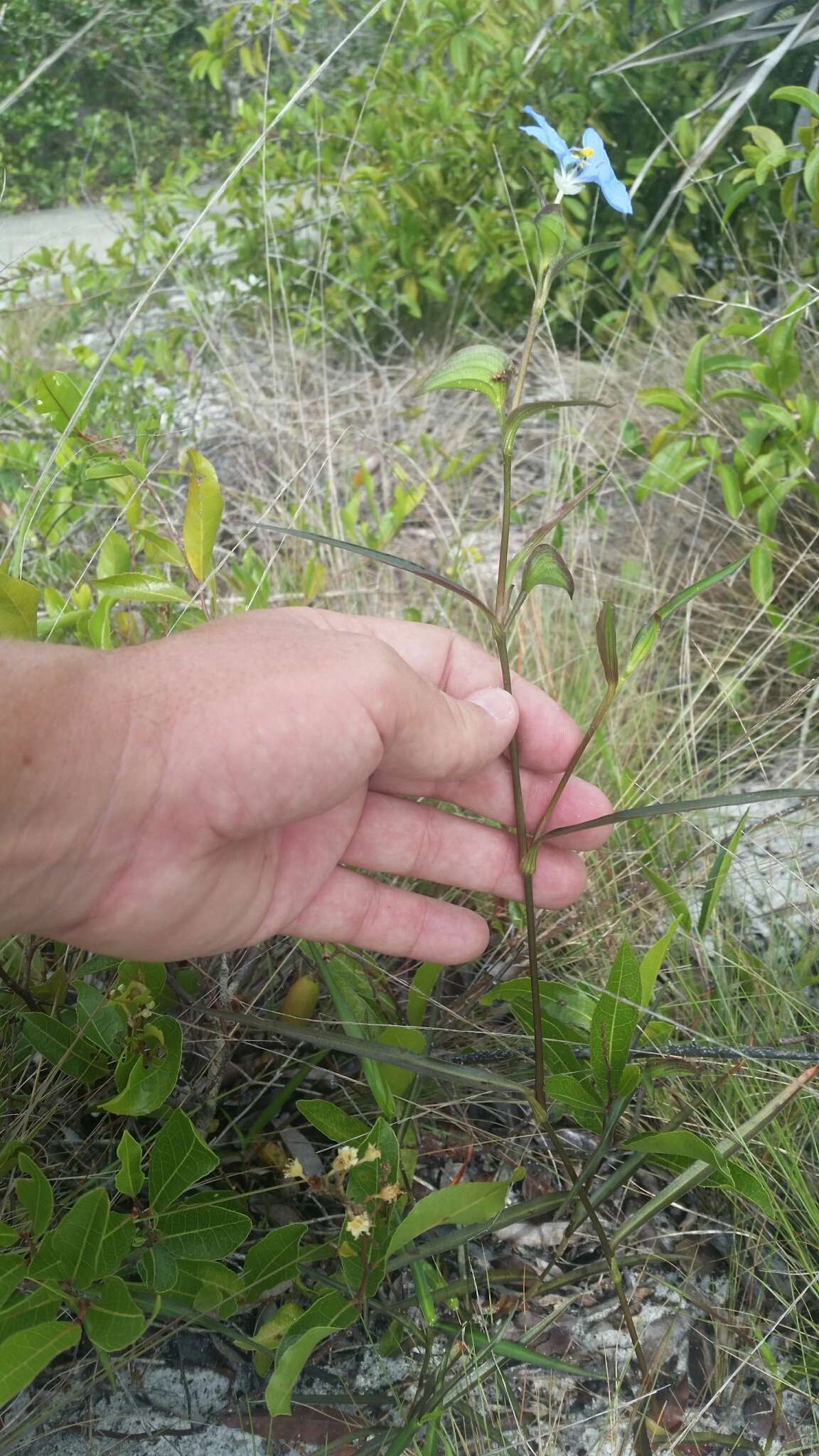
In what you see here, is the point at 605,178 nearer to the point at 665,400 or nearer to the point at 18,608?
the point at 18,608

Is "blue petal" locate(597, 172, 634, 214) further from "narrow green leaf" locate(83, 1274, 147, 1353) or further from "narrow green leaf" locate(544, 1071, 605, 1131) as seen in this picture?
"narrow green leaf" locate(83, 1274, 147, 1353)

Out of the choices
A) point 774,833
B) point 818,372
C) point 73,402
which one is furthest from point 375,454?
point 774,833

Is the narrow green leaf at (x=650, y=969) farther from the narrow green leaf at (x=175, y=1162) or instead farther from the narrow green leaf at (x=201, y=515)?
the narrow green leaf at (x=201, y=515)

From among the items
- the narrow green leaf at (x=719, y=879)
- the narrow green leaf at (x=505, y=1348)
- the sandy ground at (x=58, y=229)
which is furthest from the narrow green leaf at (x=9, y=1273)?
the sandy ground at (x=58, y=229)

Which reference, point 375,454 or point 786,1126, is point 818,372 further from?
point 786,1126

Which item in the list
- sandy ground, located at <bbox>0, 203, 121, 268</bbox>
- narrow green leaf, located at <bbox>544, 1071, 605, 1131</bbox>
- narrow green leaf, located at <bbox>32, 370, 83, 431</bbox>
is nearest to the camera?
narrow green leaf, located at <bbox>544, 1071, 605, 1131</bbox>

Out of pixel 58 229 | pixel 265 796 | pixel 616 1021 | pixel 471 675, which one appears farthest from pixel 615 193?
pixel 58 229

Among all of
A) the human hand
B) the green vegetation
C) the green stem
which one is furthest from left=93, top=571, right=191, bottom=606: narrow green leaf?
the green stem
